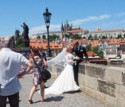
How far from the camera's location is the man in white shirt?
16.6 feet

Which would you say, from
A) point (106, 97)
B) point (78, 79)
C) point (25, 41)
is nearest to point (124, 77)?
point (106, 97)

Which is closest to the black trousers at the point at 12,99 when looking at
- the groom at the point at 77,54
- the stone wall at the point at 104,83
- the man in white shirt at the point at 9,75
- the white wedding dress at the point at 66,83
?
the man in white shirt at the point at 9,75

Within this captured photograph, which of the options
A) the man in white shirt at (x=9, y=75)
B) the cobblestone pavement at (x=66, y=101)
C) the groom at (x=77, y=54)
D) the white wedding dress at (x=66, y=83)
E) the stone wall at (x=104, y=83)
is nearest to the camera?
the man in white shirt at (x=9, y=75)

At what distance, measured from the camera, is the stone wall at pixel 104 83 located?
7410mm

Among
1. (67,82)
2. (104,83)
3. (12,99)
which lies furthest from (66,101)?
(12,99)

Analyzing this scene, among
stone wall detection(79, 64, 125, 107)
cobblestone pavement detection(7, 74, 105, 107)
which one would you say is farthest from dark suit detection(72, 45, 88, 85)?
cobblestone pavement detection(7, 74, 105, 107)

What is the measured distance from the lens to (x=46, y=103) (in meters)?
9.14

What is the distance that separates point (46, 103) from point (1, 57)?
4.14 metres

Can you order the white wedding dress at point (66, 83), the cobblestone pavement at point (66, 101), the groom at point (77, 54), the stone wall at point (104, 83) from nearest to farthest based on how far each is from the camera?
the stone wall at point (104, 83) → the cobblestone pavement at point (66, 101) → the white wedding dress at point (66, 83) → the groom at point (77, 54)

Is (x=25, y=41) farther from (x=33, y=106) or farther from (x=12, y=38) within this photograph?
(x=12, y=38)

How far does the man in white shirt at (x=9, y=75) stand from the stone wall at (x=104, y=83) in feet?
8.49

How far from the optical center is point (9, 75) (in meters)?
5.11

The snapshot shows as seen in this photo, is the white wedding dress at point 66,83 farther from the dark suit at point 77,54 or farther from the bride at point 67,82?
the dark suit at point 77,54

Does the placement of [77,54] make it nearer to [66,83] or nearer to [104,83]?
[66,83]
